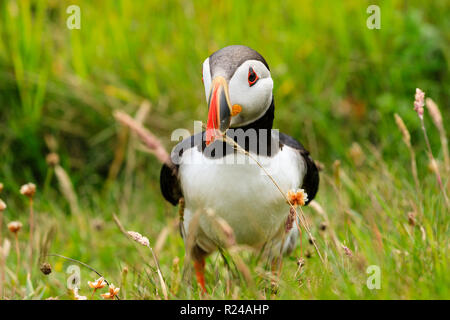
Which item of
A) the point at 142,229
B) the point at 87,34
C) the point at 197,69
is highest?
the point at 87,34

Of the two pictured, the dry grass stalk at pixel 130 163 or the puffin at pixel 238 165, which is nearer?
the puffin at pixel 238 165

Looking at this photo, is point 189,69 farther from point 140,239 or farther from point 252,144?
point 140,239

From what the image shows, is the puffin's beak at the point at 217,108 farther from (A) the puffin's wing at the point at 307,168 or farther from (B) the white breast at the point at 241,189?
(A) the puffin's wing at the point at 307,168

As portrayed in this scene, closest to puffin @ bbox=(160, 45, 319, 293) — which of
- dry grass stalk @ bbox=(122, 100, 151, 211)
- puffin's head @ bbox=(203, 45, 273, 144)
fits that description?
puffin's head @ bbox=(203, 45, 273, 144)

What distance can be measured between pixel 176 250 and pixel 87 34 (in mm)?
2517

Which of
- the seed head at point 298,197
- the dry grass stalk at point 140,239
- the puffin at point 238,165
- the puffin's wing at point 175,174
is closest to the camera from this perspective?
the dry grass stalk at point 140,239

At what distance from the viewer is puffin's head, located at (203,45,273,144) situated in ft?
8.59

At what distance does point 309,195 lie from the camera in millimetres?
3646

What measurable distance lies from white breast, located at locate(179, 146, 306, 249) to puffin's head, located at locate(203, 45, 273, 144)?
0.25 m

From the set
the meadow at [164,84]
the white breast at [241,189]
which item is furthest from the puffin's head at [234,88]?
the meadow at [164,84]

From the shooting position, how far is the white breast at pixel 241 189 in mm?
3023

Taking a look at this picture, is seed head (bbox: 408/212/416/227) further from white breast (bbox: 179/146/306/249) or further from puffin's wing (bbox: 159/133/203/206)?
puffin's wing (bbox: 159/133/203/206)
